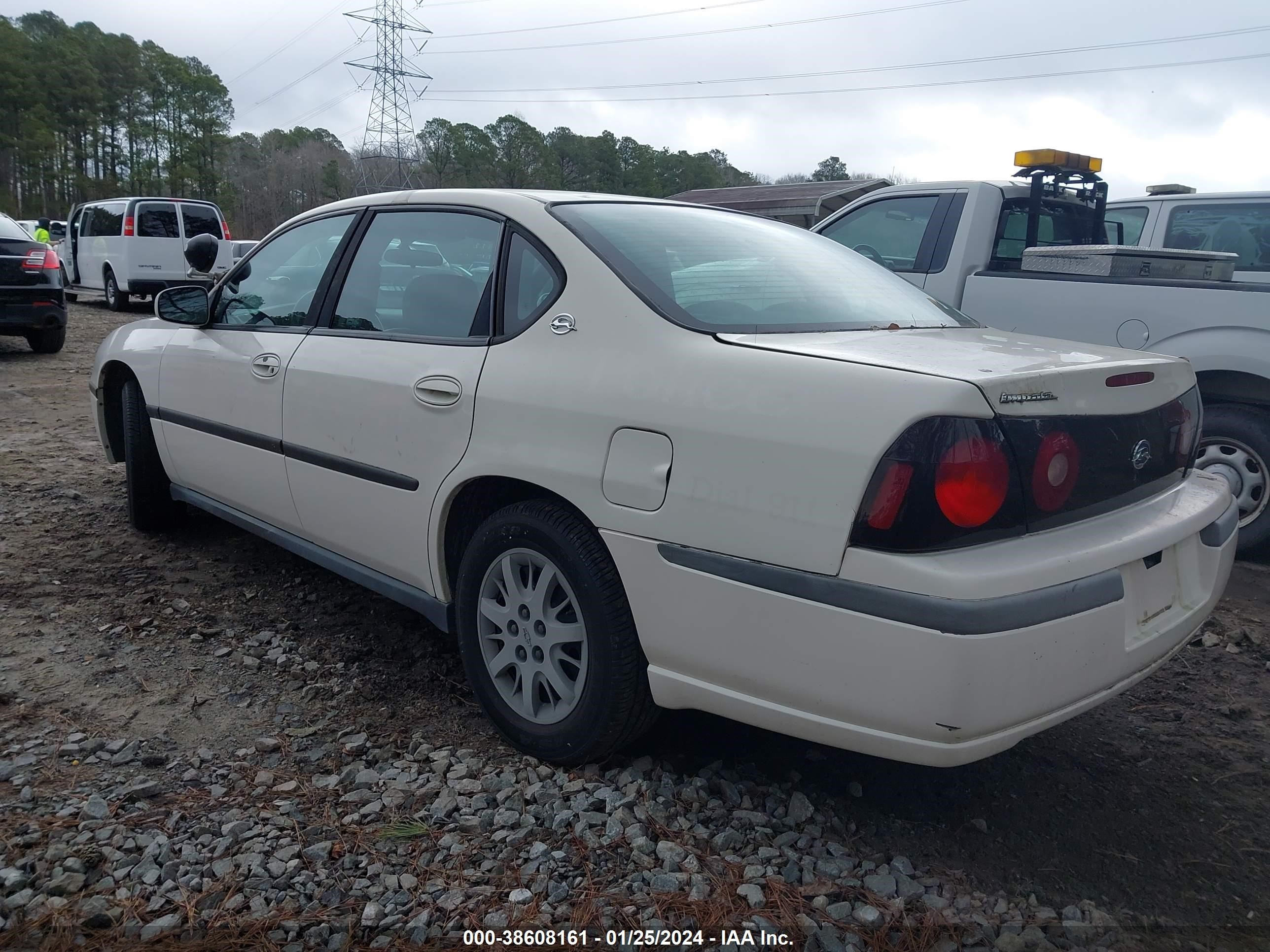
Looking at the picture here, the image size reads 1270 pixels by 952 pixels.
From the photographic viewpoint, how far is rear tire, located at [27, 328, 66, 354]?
10672 mm

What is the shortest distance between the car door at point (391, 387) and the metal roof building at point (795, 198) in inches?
301

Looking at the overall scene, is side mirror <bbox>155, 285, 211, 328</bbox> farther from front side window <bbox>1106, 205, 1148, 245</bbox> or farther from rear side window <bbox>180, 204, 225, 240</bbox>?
rear side window <bbox>180, 204, 225, 240</bbox>

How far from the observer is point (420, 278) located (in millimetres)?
3094

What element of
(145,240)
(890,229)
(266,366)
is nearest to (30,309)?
(145,240)

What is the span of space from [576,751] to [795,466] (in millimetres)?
1022

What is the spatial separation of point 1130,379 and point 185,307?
135 inches

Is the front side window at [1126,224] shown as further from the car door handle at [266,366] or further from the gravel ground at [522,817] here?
the car door handle at [266,366]

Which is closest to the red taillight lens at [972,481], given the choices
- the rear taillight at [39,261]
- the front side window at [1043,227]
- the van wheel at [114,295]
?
the front side window at [1043,227]

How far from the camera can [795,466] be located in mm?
2041

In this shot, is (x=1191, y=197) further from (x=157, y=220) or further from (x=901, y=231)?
(x=157, y=220)

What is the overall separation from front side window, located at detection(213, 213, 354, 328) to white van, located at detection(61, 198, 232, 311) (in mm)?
13296

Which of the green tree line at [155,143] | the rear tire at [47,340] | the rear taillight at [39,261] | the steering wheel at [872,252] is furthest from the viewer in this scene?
the green tree line at [155,143]

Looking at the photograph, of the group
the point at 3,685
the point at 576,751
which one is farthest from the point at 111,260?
the point at 576,751

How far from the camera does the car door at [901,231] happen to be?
564 centimetres
